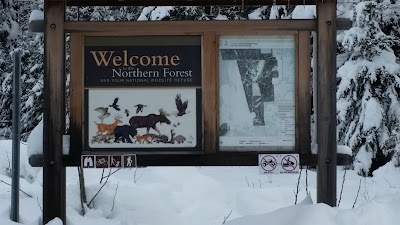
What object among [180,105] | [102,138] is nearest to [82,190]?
[102,138]

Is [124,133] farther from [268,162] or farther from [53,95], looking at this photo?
[268,162]

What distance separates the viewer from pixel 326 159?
15.4 feet

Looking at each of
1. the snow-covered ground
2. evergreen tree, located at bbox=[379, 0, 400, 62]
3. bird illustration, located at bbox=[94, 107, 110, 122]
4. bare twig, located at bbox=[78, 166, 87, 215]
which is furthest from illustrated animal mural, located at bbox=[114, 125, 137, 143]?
evergreen tree, located at bbox=[379, 0, 400, 62]

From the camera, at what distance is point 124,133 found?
4.75m

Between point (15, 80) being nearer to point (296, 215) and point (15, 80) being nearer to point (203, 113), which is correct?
point (203, 113)

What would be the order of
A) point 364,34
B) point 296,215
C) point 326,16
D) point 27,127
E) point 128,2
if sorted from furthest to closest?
point 27,127 → point 364,34 → point 128,2 → point 326,16 → point 296,215

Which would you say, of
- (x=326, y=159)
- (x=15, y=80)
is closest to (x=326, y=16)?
(x=326, y=159)

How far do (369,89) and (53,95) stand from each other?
7849 mm

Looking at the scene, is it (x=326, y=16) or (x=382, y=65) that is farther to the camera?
(x=382, y=65)

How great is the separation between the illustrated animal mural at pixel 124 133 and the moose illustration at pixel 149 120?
45 mm

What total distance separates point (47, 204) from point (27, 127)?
11.7 metres

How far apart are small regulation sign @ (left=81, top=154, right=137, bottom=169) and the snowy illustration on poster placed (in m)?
0.82

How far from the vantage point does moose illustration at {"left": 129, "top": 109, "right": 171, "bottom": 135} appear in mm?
4719

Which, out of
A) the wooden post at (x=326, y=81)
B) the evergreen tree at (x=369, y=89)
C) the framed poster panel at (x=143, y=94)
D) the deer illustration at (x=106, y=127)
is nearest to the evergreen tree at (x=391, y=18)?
the evergreen tree at (x=369, y=89)
